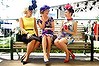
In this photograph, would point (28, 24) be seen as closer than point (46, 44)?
No

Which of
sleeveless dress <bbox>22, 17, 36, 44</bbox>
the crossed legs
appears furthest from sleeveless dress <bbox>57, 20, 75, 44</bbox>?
sleeveless dress <bbox>22, 17, 36, 44</bbox>

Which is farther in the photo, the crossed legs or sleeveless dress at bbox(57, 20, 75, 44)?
sleeveless dress at bbox(57, 20, 75, 44)

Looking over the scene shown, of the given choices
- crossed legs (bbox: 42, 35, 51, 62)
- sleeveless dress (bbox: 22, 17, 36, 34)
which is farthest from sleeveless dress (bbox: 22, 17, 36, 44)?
crossed legs (bbox: 42, 35, 51, 62)

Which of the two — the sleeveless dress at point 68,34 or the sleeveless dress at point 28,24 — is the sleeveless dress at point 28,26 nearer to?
the sleeveless dress at point 28,24

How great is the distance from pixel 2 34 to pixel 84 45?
2.54 m

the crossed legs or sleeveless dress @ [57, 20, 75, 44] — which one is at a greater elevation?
sleeveless dress @ [57, 20, 75, 44]

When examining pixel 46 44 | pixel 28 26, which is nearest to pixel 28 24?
pixel 28 26

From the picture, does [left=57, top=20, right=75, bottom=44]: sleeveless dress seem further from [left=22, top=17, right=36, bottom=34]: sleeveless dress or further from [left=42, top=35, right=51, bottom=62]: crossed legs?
[left=22, top=17, right=36, bottom=34]: sleeveless dress

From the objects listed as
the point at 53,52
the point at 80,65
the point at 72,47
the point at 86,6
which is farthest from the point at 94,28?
the point at 80,65

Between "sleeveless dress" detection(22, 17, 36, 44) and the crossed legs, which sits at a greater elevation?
"sleeveless dress" detection(22, 17, 36, 44)

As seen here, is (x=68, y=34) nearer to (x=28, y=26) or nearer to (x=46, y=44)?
(x=46, y=44)

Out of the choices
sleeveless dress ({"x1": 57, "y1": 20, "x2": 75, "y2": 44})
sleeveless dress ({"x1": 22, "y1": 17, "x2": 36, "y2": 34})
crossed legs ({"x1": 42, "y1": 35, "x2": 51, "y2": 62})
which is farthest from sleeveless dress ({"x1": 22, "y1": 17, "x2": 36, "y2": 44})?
sleeveless dress ({"x1": 57, "y1": 20, "x2": 75, "y2": 44})

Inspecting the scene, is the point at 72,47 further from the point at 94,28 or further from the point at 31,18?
the point at 94,28

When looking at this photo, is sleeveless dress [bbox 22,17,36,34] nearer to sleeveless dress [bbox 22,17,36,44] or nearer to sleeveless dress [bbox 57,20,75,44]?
sleeveless dress [bbox 22,17,36,44]
